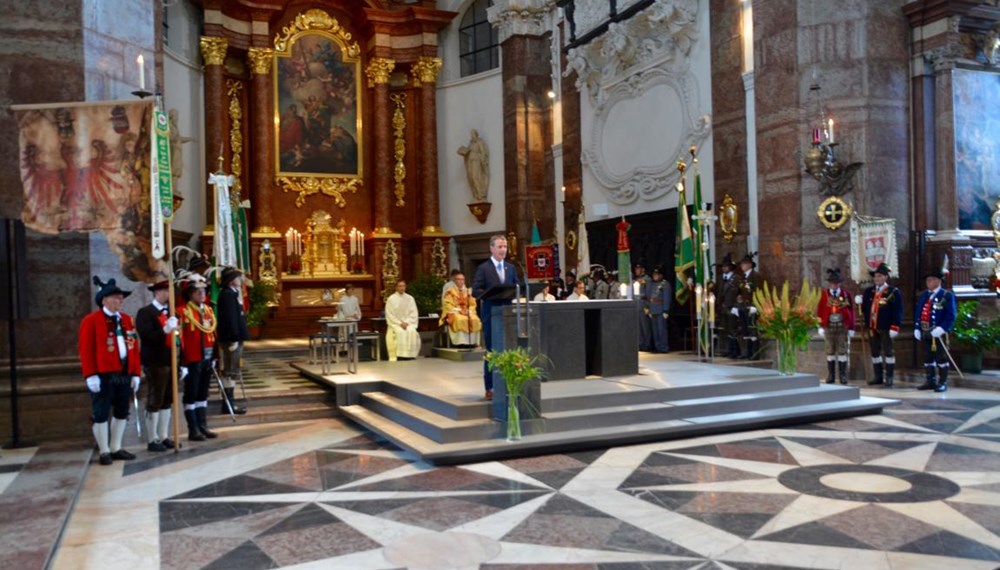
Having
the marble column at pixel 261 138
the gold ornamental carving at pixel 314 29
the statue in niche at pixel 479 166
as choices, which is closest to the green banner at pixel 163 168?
the marble column at pixel 261 138

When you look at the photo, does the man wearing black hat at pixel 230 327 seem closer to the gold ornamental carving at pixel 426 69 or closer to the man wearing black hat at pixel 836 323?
the man wearing black hat at pixel 836 323

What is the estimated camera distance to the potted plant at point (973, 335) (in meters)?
11.8

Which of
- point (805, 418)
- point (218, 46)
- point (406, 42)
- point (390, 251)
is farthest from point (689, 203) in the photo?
point (218, 46)

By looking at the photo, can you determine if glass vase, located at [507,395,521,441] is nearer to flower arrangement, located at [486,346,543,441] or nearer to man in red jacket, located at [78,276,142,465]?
flower arrangement, located at [486,346,543,441]

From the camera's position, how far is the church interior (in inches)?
220

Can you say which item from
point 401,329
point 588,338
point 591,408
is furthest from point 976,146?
point 401,329

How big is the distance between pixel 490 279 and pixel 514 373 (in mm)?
1273

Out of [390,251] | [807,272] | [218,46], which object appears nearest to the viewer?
[807,272]

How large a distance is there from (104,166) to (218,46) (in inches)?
542

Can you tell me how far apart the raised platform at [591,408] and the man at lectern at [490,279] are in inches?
25.1

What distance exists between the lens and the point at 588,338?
36.1ft

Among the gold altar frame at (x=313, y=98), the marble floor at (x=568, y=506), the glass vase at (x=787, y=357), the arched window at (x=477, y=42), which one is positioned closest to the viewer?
the marble floor at (x=568, y=506)

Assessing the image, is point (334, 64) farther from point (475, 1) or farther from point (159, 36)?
point (159, 36)

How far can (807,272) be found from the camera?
12.8 m
